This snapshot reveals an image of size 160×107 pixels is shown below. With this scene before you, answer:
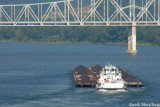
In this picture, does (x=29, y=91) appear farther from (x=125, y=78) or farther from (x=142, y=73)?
(x=142, y=73)

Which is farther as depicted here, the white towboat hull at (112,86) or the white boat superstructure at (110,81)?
the white boat superstructure at (110,81)

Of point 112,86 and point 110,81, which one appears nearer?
point 112,86

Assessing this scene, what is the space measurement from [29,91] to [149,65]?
215 feet

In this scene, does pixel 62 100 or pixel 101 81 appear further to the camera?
pixel 101 81

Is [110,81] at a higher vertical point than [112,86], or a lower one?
higher

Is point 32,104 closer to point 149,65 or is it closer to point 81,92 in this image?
point 81,92

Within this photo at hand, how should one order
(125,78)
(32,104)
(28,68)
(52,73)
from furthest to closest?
(28,68) < (52,73) < (125,78) < (32,104)

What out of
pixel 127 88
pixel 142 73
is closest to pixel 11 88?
pixel 127 88

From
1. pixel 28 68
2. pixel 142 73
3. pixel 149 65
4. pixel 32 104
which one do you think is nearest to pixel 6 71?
pixel 28 68

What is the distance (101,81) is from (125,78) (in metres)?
11.7

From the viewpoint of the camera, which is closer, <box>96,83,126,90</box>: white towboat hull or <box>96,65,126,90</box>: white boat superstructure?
<box>96,83,126,90</box>: white towboat hull

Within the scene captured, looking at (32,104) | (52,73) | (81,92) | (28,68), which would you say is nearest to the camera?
(32,104)

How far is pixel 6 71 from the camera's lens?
136m

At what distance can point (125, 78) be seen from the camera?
361 ft
